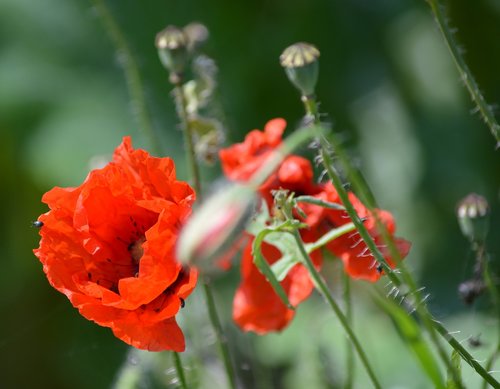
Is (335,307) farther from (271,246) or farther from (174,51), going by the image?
(174,51)

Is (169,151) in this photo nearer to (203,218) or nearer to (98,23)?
(98,23)

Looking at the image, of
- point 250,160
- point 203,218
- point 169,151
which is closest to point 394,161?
point 169,151

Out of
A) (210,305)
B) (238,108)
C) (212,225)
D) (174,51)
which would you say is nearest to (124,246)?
(210,305)

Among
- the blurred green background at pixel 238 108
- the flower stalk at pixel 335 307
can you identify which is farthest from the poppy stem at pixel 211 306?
the blurred green background at pixel 238 108

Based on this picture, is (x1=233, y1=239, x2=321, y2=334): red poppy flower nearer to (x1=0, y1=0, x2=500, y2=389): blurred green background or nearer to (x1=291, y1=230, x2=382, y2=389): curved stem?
(x1=291, y1=230, x2=382, y2=389): curved stem

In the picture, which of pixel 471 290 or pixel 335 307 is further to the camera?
pixel 471 290
